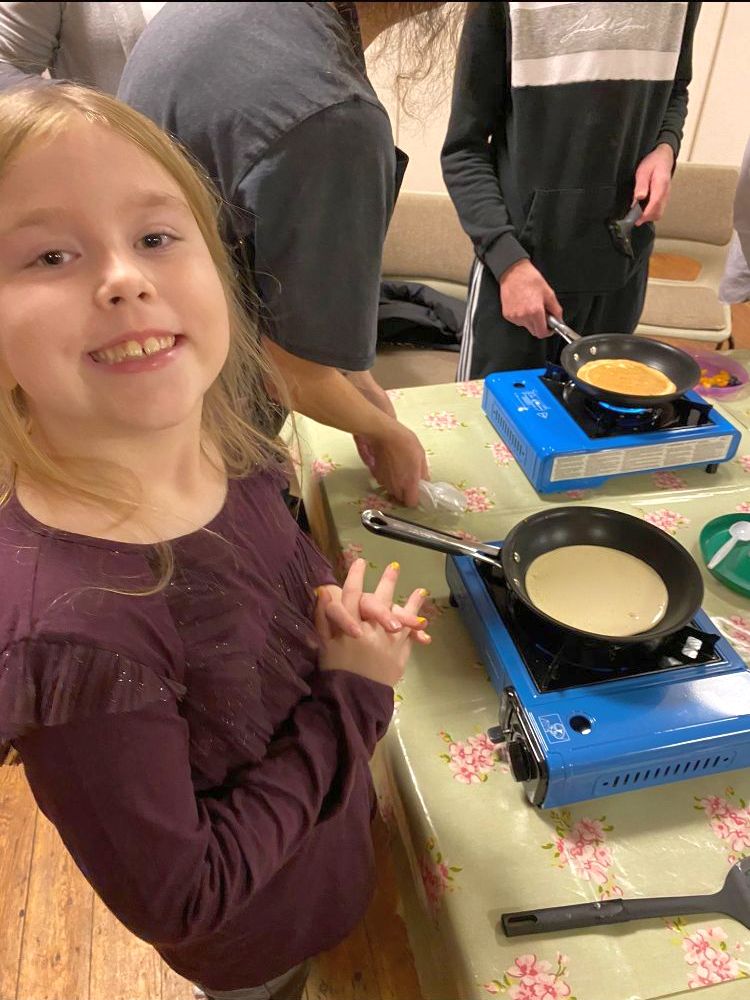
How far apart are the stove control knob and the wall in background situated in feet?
7.27

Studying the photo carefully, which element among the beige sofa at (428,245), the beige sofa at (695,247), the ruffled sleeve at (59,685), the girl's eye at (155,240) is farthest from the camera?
the beige sofa at (428,245)

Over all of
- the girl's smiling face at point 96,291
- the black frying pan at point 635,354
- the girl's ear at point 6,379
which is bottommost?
the black frying pan at point 635,354

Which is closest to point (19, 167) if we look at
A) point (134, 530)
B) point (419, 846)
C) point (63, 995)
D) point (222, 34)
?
point (134, 530)

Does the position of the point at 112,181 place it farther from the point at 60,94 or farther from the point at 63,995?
the point at 63,995

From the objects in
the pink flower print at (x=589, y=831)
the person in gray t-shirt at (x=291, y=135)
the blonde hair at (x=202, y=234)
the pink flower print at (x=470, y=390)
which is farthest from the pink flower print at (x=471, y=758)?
the pink flower print at (x=470, y=390)

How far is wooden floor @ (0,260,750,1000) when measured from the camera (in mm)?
1319

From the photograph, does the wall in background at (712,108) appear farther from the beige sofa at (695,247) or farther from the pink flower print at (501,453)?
the pink flower print at (501,453)

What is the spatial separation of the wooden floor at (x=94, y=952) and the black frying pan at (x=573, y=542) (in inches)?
25.2

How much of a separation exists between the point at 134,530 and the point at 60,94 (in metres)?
0.35

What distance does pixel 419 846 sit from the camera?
754 millimetres

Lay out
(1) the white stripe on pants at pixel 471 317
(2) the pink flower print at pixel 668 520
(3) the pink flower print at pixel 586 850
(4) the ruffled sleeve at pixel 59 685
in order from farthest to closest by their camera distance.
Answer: (1) the white stripe on pants at pixel 471 317 < (2) the pink flower print at pixel 668 520 < (3) the pink flower print at pixel 586 850 < (4) the ruffled sleeve at pixel 59 685

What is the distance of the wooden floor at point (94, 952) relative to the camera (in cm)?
132

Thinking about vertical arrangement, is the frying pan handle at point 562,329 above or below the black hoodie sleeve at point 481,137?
below

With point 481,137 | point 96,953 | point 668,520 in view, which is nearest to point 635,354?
point 668,520
